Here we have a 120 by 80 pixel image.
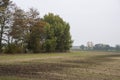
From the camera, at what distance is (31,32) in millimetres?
75000

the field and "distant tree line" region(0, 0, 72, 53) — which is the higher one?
"distant tree line" region(0, 0, 72, 53)

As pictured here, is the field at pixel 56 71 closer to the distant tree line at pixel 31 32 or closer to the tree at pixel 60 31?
the distant tree line at pixel 31 32

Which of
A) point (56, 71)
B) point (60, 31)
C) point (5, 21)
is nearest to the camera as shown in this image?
point (56, 71)

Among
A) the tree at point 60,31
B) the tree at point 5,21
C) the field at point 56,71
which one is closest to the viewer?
the field at point 56,71

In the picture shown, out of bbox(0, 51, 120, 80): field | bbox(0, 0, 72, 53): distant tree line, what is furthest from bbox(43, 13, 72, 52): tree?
bbox(0, 51, 120, 80): field

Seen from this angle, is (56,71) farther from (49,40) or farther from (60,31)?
(60,31)

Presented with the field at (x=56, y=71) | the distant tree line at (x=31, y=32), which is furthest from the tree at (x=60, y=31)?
the field at (x=56, y=71)

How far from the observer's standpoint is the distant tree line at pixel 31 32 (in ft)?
219

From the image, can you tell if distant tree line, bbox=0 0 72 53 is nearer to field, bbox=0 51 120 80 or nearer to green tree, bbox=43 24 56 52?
green tree, bbox=43 24 56 52

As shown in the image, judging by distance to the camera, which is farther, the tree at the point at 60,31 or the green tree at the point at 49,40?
the tree at the point at 60,31

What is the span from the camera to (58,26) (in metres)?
86.3

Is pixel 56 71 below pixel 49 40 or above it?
below

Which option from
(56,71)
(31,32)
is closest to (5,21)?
(31,32)

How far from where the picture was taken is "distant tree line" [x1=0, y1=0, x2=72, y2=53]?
2628 inches
